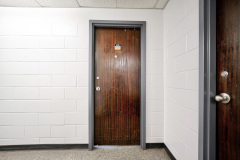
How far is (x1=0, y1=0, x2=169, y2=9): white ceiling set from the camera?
1.93 meters

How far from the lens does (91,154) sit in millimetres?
1960

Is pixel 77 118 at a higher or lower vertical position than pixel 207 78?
lower

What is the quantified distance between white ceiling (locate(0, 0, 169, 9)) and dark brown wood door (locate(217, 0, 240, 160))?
1047 millimetres

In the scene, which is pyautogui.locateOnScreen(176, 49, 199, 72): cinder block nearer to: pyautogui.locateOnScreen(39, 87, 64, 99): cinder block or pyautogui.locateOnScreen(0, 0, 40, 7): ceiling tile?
pyautogui.locateOnScreen(39, 87, 64, 99): cinder block

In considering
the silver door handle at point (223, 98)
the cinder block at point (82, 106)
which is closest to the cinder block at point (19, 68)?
the cinder block at point (82, 106)

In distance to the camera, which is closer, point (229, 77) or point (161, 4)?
point (229, 77)

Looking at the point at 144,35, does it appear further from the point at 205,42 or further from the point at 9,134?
the point at 9,134

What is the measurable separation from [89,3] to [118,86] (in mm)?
1361

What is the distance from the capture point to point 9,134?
206 cm

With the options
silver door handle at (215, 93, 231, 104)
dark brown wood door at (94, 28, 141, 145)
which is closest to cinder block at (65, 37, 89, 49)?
dark brown wood door at (94, 28, 141, 145)

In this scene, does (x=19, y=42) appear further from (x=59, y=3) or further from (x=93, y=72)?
(x=93, y=72)

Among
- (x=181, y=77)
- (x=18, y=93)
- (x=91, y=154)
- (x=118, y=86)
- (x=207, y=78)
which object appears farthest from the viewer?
(x=118, y=86)

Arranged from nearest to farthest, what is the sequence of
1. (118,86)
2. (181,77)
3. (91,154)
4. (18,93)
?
(181,77)
(91,154)
(18,93)
(118,86)

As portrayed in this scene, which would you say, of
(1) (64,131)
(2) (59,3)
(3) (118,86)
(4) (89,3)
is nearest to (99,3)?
(4) (89,3)
